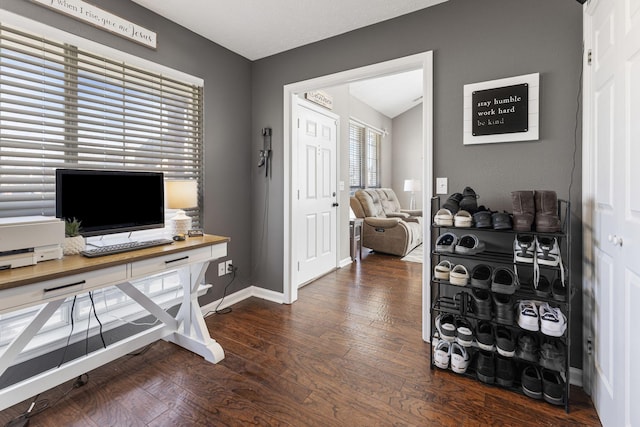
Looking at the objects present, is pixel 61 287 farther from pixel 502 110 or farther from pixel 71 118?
pixel 502 110

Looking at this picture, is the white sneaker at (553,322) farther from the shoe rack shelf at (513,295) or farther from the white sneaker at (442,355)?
the white sneaker at (442,355)

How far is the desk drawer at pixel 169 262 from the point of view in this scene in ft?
5.30

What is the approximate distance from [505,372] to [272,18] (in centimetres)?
282

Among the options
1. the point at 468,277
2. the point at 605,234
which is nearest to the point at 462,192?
the point at 468,277

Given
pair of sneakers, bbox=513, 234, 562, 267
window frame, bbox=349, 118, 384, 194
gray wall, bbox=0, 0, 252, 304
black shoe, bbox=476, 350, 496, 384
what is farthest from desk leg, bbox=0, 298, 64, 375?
window frame, bbox=349, 118, 384, 194

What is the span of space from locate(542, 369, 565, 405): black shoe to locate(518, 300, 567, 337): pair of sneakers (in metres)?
0.28

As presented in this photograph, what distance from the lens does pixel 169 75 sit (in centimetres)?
234

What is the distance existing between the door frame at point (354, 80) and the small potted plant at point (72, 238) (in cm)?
160

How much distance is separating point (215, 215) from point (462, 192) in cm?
202

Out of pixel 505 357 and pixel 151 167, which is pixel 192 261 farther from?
pixel 505 357

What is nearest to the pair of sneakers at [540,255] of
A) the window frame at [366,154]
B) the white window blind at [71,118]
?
the white window blind at [71,118]

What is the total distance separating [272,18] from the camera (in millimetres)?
2289

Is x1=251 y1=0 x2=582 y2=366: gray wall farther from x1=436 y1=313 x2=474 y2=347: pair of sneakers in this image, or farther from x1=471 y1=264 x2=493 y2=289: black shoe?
x1=436 y1=313 x2=474 y2=347: pair of sneakers

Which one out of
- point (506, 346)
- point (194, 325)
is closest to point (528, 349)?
point (506, 346)
